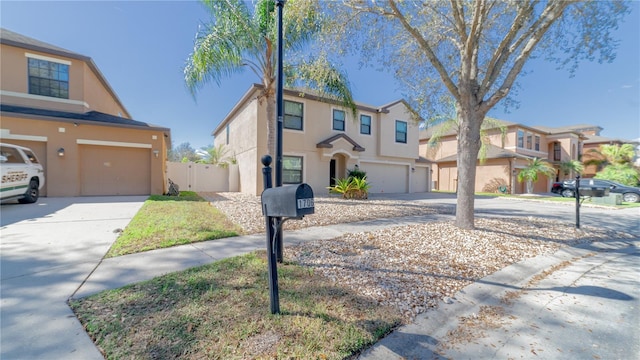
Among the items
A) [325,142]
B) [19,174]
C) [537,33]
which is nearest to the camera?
[537,33]

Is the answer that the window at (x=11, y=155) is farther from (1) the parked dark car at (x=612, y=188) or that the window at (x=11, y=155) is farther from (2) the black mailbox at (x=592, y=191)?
(1) the parked dark car at (x=612, y=188)

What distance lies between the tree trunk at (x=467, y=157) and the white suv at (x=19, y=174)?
1247 centimetres

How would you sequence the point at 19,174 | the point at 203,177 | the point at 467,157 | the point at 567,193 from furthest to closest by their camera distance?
the point at 567,193
the point at 203,177
the point at 19,174
the point at 467,157

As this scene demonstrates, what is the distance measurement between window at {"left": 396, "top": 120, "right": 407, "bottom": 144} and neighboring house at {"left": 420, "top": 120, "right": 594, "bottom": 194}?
3.54m

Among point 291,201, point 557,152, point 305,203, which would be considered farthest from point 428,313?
point 557,152

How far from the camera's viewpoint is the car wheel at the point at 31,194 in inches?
336

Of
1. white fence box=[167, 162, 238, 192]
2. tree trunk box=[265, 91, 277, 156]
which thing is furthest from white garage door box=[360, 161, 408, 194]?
white fence box=[167, 162, 238, 192]

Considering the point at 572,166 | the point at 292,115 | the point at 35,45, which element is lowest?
the point at 572,166

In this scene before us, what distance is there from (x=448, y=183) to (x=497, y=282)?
24735mm

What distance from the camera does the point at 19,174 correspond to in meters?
7.87

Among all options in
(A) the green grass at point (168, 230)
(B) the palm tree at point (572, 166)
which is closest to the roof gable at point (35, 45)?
(A) the green grass at point (168, 230)

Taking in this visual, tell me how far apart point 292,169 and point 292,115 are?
298cm

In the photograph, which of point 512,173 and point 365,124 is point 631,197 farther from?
point 365,124

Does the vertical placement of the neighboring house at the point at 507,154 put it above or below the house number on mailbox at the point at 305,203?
above
